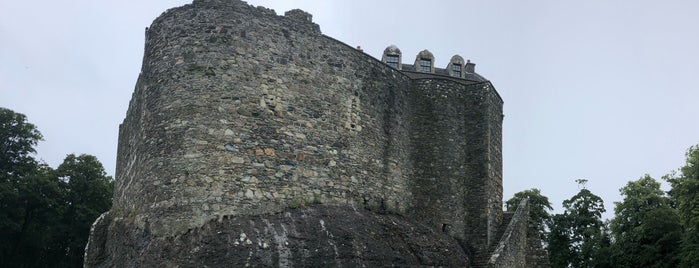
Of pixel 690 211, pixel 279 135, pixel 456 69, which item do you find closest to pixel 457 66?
pixel 456 69

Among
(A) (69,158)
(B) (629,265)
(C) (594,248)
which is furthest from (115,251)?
(C) (594,248)

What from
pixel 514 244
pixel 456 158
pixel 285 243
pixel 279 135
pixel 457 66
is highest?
pixel 457 66

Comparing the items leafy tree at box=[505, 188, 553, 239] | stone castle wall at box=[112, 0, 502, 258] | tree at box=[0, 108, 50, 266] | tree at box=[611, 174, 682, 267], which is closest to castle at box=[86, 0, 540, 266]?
stone castle wall at box=[112, 0, 502, 258]

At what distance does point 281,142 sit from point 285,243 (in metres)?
2.81

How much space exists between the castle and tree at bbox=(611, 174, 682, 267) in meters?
20.6

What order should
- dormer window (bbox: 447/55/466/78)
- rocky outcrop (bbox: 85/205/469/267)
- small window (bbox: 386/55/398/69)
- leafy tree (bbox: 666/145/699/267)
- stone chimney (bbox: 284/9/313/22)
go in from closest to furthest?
rocky outcrop (bbox: 85/205/469/267) → stone chimney (bbox: 284/9/313/22) → leafy tree (bbox: 666/145/699/267) → small window (bbox: 386/55/398/69) → dormer window (bbox: 447/55/466/78)

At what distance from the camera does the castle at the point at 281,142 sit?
17.4 m

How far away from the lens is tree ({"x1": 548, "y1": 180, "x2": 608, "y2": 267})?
156 ft

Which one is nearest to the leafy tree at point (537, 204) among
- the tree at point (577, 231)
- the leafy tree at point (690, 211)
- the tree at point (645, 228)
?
the tree at point (577, 231)

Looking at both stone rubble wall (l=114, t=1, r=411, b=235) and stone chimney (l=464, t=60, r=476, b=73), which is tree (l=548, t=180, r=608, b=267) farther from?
stone rubble wall (l=114, t=1, r=411, b=235)

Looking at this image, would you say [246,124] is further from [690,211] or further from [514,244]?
[690,211]

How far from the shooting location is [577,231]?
50.4 metres

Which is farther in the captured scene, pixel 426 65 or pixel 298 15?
pixel 426 65

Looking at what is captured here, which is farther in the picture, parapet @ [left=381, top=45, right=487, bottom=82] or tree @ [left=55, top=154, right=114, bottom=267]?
parapet @ [left=381, top=45, right=487, bottom=82]
